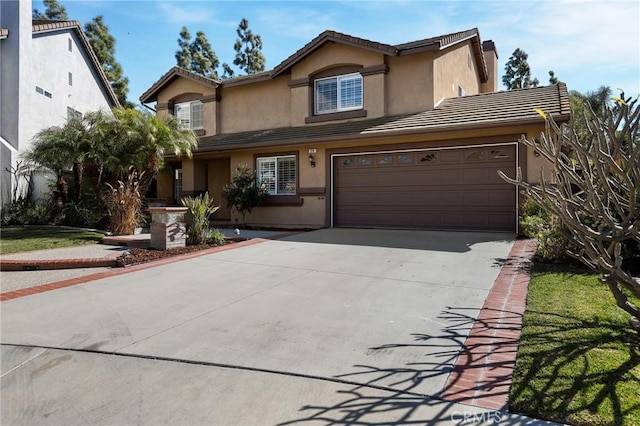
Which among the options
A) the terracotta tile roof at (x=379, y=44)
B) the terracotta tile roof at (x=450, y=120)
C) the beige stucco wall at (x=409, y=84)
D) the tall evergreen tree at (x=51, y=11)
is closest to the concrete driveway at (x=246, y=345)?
the terracotta tile roof at (x=450, y=120)

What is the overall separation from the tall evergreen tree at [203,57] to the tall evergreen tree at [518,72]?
1135 inches

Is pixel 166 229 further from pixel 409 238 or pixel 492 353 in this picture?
pixel 492 353

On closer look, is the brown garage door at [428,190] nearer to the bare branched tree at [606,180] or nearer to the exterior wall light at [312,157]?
the exterior wall light at [312,157]

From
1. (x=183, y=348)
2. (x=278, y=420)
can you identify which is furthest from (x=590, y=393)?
(x=183, y=348)

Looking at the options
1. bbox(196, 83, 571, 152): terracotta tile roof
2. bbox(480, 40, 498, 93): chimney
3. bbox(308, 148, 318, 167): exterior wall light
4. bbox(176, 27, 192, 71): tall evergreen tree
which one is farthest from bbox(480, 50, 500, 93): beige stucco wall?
bbox(176, 27, 192, 71): tall evergreen tree

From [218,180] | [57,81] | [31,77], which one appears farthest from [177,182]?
[31,77]

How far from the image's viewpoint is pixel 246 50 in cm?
4569

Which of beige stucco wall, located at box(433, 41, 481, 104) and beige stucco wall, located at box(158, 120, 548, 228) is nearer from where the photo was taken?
beige stucco wall, located at box(158, 120, 548, 228)

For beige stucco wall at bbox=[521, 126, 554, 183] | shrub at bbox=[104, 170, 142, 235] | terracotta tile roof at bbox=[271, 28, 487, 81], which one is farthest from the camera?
terracotta tile roof at bbox=[271, 28, 487, 81]

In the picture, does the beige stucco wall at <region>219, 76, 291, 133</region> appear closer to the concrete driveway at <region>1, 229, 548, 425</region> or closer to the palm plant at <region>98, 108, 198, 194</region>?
the palm plant at <region>98, 108, 198, 194</region>

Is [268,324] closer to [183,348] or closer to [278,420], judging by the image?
[183,348]

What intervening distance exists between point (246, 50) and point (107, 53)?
58.2ft

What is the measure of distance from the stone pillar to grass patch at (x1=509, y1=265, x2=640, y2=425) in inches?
306

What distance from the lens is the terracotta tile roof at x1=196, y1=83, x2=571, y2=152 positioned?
11.0m
